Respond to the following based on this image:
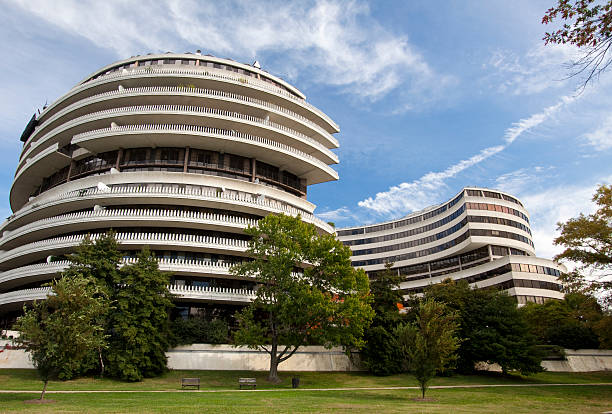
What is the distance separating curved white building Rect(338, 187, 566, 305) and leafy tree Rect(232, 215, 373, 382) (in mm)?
29946

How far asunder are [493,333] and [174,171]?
33.4m

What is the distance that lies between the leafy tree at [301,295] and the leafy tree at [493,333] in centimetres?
703

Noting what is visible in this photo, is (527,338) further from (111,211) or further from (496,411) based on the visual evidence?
(111,211)

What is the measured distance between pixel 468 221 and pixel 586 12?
Answer: 68.4 meters

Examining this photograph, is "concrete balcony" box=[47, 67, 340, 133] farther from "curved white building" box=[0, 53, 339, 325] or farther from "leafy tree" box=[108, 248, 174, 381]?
"leafy tree" box=[108, 248, 174, 381]

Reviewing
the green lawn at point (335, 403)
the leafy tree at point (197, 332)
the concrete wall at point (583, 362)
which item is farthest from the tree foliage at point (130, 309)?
A: the concrete wall at point (583, 362)

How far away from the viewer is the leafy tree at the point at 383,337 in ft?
102

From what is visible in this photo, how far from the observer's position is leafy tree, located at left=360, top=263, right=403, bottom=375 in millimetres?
30938

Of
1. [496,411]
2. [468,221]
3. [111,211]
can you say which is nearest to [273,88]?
[111,211]

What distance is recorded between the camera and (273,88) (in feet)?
146

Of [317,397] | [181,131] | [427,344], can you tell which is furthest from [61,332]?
[181,131]

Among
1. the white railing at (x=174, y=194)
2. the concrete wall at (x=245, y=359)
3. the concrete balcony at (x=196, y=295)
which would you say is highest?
the white railing at (x=174, y=194)

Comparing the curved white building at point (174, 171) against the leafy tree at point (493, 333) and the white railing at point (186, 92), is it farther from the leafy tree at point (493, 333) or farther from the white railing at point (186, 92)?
the leafy tree at point (493, 333)

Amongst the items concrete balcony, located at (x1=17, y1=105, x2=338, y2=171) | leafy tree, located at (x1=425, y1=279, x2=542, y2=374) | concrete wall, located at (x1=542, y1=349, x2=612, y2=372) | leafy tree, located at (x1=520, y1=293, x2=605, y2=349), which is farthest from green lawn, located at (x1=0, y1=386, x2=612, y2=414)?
concrete balcony, located at (x1=17, y1=105, x2=338, y2=171)
